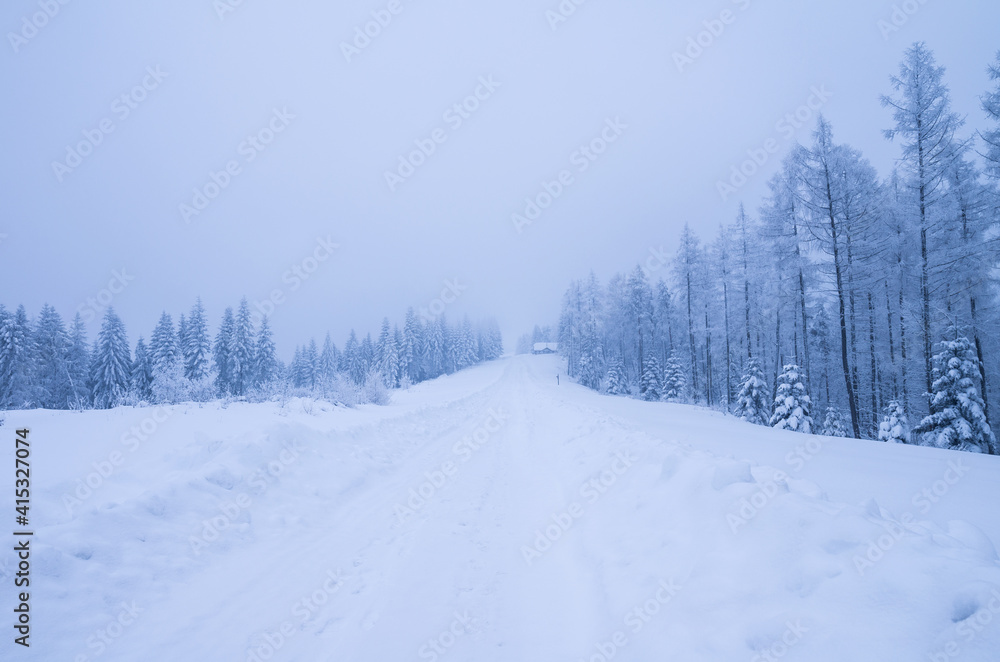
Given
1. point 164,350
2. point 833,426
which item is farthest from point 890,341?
point 164,350

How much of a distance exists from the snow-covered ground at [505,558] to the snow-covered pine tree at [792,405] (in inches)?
316

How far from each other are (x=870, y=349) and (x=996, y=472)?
57.7 feet

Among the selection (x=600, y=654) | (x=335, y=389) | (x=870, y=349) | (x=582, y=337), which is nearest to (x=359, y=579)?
(x=600, y=654)

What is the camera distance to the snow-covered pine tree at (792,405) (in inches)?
601

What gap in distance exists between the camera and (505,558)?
4777 mm

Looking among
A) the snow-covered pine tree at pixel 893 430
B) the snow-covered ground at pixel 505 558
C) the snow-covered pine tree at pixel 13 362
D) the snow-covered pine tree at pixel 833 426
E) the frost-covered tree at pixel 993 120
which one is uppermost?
the frost-covered tree at pixel 993 120

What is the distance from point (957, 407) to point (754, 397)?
22.9 feet

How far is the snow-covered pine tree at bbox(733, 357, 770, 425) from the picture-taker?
18828 millimetres

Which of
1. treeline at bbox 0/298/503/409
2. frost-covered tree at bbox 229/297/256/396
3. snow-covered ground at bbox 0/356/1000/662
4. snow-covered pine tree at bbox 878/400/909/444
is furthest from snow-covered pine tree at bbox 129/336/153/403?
snow-covered pine tree at bbox 878/400/909/444

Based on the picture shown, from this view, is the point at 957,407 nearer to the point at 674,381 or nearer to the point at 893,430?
the point at 893,430

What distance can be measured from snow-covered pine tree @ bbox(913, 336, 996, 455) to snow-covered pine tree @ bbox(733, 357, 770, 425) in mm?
5735

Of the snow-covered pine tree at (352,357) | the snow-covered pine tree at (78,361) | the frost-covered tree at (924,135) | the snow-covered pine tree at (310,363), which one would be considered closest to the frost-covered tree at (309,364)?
the snow-covered pine tree at (310,363)

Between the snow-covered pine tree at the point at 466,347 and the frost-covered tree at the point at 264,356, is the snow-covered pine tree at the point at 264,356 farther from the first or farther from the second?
the snow-covered pine tree at the point at 466,347

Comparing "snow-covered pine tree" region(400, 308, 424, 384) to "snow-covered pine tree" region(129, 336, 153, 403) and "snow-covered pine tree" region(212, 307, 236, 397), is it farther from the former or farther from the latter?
"snow-covered pine tree" region(129, 336, 153, 403)
